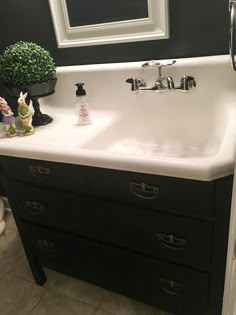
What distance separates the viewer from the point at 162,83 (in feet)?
3.49

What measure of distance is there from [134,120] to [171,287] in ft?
2.30

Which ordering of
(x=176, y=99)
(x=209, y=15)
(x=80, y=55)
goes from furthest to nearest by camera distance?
1. (x=80, y=55)
2. (x=176, y=99)
3. (x=209, y=15)

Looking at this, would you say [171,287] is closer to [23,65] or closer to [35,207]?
[35,207]

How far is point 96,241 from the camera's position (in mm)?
1113

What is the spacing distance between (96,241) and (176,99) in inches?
26.3

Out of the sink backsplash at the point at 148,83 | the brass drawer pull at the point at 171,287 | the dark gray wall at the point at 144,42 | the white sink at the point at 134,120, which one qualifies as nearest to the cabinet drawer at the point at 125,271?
the brass drawer pull at the point at 171,287

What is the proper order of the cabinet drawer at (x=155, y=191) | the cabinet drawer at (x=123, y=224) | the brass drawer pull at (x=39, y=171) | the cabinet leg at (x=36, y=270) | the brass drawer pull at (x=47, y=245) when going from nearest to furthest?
1. the cabinet drawer at (x=155, y=191)
2. the cabinet drawer at (x=123, y=224)
3. the brass drawer pull at (x=39, y=171)
4. the brass drawer pull at (x=47, y=245)
5. the cabinet leg at (x=36, y=270)

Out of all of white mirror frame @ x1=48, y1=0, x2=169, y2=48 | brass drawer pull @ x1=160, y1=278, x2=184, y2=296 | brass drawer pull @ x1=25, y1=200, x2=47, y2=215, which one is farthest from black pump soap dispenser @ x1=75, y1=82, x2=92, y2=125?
brass drawer pull @ x1=160, y1=278, x2=184, y2=296

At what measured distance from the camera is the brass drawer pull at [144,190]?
86cm

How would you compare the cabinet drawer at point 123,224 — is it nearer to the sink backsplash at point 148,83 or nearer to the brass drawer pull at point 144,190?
the brass drawer pull at point 144,190

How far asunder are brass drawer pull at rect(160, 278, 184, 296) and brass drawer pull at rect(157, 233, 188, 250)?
0.61ft

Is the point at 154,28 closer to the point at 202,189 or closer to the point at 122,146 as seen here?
the point at 122,146

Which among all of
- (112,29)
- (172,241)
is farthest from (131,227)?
(112,29)

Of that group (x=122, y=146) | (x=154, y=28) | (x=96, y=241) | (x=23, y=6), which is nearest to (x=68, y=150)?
(x=122, y=146)
